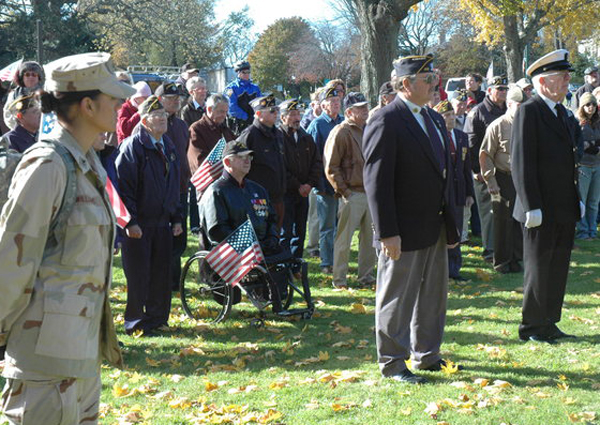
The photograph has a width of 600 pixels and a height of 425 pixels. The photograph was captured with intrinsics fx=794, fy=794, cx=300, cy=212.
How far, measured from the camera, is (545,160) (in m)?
6.85

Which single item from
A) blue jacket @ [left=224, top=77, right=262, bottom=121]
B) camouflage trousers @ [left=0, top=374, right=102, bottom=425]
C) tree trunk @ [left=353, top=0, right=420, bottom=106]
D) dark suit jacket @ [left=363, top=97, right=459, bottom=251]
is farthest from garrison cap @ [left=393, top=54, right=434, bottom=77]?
tree trunk @ [left=353, top=0, right=420, bottom=106]

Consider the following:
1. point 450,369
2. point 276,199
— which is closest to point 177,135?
point 276,199

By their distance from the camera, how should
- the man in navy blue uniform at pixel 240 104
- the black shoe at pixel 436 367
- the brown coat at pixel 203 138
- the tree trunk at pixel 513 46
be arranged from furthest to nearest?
the tree trunk at pixel 513 46 < the man in navy blue uniform at pixel 240 104 < the brown coat at pixel 203 138 < the black shoe at pixel 436 367

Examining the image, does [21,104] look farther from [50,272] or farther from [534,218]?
[534,218]

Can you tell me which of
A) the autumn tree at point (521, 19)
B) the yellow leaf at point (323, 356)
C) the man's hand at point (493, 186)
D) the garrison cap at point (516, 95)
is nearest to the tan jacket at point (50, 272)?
the yellow leaf at point (323, 356)

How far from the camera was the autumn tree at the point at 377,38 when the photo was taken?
1517cm

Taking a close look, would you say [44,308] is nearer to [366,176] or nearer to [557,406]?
[366,176]

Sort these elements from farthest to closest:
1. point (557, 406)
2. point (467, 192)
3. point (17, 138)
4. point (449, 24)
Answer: point (449, 24) < point (467, 192) < point (17, 138) < point (557, 406)

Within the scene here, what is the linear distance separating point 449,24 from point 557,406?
6079 cm

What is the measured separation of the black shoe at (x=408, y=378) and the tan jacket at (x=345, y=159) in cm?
413

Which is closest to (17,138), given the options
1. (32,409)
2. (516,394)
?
(32,409)

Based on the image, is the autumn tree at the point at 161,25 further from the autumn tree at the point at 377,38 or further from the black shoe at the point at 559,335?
the black shoe at the point at 559,335

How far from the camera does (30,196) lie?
119 inches

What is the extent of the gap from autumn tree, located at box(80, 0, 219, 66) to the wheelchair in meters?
29.0
